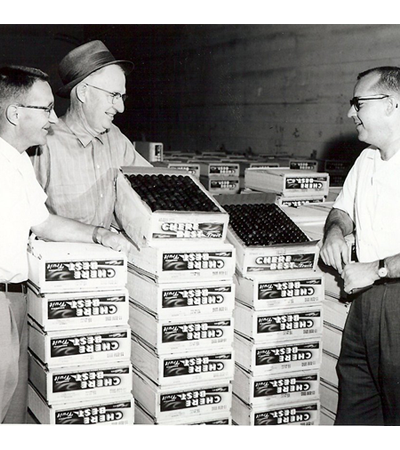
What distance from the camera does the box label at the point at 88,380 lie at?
2.67 metres

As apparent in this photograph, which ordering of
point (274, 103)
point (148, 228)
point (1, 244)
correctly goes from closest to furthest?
point (1, 244) < point (148, 228) < point (274, 103)

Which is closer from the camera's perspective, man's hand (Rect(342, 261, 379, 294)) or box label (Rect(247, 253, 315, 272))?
man's hand (Rect(342, 261, 379, 294))

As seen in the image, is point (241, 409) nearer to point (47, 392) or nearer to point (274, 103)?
point (47, 392)

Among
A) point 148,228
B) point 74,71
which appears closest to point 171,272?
point 148,228

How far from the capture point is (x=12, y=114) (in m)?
2.67

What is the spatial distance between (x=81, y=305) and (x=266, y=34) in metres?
A: 9.08

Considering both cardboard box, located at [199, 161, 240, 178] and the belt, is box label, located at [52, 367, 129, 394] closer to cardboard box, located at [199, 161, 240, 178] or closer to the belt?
the belt

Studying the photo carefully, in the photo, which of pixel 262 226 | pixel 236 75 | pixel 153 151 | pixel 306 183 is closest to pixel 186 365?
pixel 262 226

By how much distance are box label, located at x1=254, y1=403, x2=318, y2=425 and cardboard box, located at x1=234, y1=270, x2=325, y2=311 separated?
0.56m

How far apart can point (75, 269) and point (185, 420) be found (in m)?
0.95

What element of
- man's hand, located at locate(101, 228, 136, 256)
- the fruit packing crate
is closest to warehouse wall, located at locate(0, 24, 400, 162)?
the fruit packing crate

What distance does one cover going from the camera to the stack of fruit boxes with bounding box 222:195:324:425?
293 cm

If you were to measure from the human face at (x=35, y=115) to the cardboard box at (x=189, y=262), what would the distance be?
76cm
